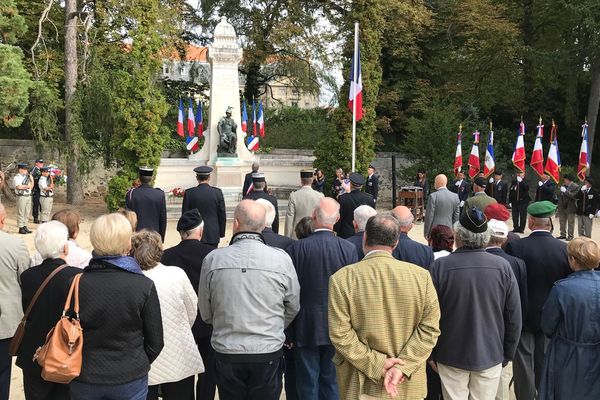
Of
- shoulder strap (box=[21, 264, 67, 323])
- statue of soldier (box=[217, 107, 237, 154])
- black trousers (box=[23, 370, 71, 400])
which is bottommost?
black trousers (box=[23, 370, 71, 400])

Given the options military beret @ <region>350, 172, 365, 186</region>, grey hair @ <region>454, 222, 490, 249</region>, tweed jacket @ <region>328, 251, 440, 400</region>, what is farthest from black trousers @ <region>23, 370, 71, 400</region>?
military beret @ <region>350, 172, 365, 186</region>

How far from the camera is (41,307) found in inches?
128

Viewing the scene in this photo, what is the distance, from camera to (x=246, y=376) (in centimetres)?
325

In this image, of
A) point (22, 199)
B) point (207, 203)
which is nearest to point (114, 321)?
point (207, 203)

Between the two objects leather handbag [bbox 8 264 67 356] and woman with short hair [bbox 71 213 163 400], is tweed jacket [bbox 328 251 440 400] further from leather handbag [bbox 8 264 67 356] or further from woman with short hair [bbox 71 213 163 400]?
leather handbag [bbox 8 264 67 356]

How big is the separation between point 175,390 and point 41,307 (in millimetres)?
977

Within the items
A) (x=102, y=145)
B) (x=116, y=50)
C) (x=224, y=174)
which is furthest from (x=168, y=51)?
(x=224, y=174)

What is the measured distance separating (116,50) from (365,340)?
19696 millimetres

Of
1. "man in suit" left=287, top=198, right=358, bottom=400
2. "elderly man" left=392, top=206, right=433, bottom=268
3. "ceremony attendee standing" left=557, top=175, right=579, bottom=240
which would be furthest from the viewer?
"ceremony attendee standing" left=557, top=175, right=579, bottom=240

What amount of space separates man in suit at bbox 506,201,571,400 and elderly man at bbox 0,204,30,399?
12.2ft

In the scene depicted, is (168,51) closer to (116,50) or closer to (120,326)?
(116,50)

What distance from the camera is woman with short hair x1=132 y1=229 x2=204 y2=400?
338cm

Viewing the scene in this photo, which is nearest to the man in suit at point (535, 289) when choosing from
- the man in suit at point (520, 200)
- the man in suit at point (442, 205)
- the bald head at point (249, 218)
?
the bald head at point (249, 218)

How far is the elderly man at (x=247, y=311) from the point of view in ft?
10.5
